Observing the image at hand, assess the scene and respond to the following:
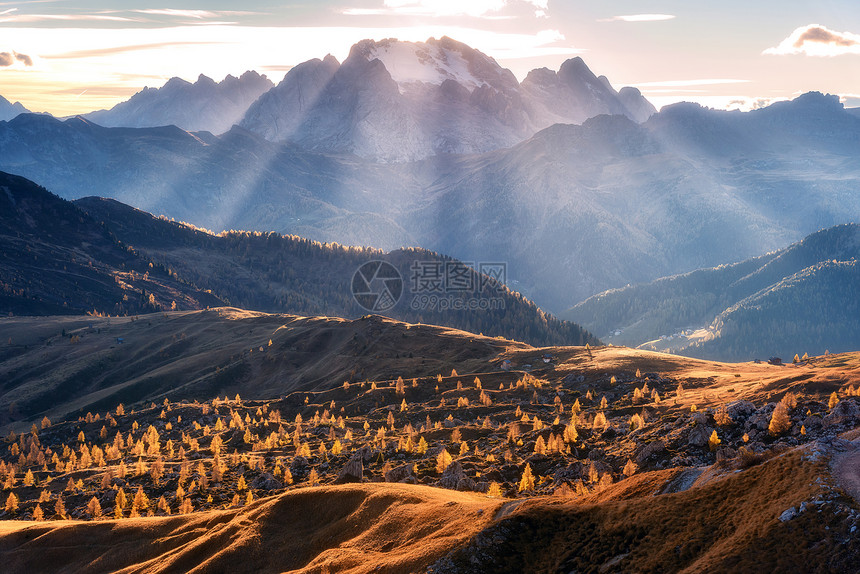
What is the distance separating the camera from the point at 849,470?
29734 millimetres

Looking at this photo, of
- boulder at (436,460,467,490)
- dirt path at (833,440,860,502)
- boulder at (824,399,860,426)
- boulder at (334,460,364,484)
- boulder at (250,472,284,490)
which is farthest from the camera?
boulder at (250,472,284,490)

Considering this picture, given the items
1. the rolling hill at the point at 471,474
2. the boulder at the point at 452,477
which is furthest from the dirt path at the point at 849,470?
the boulder at the point at 452,477

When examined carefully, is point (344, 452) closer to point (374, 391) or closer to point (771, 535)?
point (374, 391)

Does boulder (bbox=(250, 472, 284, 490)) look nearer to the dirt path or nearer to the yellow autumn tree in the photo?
the yellow autumn tree

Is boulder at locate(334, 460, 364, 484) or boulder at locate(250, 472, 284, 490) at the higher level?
boulder at locate(334, 460, 364, 484)

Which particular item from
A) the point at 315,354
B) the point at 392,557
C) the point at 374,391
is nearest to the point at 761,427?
the point at 392,557

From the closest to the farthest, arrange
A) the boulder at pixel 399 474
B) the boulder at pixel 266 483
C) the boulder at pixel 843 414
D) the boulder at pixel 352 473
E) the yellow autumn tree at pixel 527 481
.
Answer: the boulder at pixel 843 414 < the yellow autumn tree at pixel 527 481 < the boulder at pixel 399 474 < the boulder at pixel 352 473 < the boulder at pixel 266 483

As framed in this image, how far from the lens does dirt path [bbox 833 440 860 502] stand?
28.5 m

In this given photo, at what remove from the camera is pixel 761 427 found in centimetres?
5897

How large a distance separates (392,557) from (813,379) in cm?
6358

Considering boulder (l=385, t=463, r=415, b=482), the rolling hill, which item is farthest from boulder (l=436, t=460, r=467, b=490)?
boulder (l=385, t=463, r=415, b=482)

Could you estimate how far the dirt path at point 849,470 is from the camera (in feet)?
93.4

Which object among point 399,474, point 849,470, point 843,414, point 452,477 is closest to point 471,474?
point 452,477

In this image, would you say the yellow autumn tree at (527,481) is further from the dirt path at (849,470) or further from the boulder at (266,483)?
the dirt path at (849,470)
